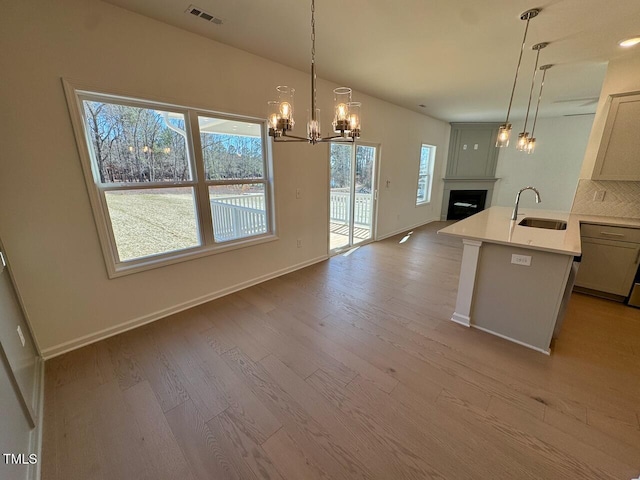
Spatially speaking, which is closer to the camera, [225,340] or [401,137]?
[225,340]

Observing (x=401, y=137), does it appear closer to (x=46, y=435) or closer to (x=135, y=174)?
(x=135, y=174)

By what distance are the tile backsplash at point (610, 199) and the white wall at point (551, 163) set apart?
12.3 ft

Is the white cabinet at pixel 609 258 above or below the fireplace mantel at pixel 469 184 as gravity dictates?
below

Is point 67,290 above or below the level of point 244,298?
above

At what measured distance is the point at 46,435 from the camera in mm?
1463

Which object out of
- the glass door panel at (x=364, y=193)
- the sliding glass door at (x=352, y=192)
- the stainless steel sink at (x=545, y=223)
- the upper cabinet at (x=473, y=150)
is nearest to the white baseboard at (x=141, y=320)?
the sliding glass door at (x=352, y=192)

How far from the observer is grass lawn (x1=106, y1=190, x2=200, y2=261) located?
230cm

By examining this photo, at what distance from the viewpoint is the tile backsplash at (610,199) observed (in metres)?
3.09

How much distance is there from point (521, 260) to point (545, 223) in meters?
1.45

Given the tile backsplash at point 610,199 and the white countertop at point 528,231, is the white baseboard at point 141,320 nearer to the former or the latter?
the white countertop at point 528,231

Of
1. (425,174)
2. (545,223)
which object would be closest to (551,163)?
(425,174)

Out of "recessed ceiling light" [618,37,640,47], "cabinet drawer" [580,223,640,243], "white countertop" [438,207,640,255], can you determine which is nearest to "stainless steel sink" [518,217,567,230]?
"white countertop" [438,207,640,255]

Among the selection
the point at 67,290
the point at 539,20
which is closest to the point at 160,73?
the point at 67,290

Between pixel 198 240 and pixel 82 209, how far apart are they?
1.00 meters
